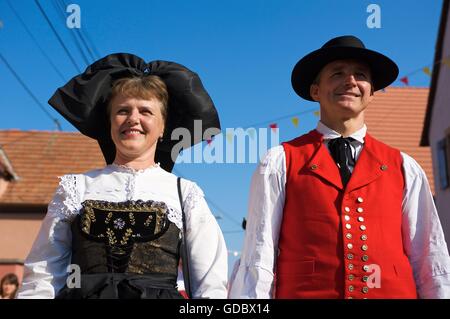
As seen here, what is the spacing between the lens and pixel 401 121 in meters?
17.8

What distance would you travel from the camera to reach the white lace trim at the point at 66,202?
9.13ft

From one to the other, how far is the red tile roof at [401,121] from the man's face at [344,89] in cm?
1400

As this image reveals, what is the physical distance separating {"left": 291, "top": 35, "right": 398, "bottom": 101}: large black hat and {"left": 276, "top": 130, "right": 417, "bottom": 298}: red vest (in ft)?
1.71

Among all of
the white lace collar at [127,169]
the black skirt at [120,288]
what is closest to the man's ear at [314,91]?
the white lace collar at [127,169]

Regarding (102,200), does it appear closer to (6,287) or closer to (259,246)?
(259,246)

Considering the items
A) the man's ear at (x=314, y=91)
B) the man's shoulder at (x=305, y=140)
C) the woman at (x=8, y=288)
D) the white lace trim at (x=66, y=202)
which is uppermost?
the man's ear at (x=314, y=91)

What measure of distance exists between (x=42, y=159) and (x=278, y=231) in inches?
696

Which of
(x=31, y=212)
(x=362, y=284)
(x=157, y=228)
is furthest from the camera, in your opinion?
(x=31, y=212)

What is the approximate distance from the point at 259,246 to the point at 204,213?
392 mm

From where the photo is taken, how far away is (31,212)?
700 inches

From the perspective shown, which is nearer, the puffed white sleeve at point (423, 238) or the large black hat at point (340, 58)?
the puffed white sleeve at point (423, 238)

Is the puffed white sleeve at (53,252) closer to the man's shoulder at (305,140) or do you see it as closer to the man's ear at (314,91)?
the man's shoulder at (305,140)

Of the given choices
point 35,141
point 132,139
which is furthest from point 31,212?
point 132,139

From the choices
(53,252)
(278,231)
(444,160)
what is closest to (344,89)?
(278,231)
